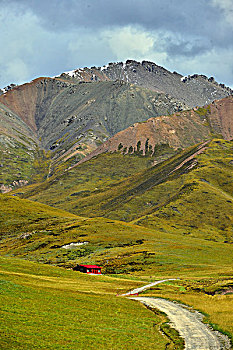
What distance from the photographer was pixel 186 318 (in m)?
42.8

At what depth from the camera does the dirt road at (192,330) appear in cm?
3062

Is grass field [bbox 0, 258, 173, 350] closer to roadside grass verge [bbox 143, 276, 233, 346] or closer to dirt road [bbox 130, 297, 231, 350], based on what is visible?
dirt road [bbox 130, 297, 231, 350]

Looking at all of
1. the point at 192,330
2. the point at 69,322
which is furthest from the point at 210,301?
the point at 69,322

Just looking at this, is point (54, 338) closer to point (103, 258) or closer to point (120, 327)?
point (120, 327)

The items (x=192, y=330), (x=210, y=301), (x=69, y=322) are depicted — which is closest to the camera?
(x=69, y=322)

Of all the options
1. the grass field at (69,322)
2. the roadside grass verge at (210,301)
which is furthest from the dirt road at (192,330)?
the grass field at (69,322)

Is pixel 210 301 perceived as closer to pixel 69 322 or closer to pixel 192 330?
pixel 192 330

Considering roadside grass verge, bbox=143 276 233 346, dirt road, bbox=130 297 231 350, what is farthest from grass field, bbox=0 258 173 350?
roadside grass verge, bbox=143 276 233 346

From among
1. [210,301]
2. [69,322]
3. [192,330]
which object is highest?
[69,322]

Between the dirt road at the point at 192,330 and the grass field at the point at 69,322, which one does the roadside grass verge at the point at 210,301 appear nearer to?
the dirt road at the point at 192,330

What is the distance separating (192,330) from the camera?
3638 centimetres

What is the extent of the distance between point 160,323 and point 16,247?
5747 inches

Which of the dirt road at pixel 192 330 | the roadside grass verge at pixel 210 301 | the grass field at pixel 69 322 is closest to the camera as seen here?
the grass field at pixel 69 322

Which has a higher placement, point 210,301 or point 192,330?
point 192,330
